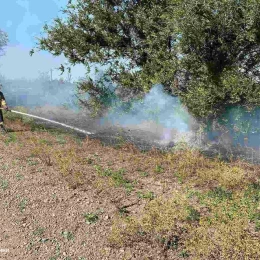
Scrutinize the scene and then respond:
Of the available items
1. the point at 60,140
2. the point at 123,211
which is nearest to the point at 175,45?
the point at 60,140

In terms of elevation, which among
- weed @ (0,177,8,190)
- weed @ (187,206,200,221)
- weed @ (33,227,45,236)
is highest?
weed @ (187,206,200,221)

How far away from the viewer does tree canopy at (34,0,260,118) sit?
13.4 metres

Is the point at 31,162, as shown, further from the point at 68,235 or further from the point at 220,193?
the point at 220,193

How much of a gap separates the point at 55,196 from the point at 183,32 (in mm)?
8427

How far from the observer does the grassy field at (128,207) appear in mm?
6105

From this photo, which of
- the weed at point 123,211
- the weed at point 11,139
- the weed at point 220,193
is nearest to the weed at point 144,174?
the weed at point 220,193

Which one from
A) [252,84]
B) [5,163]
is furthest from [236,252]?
[252,84]

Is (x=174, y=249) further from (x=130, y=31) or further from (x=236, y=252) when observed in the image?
(x=130, y=31)

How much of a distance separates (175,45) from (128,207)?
8.75 meters

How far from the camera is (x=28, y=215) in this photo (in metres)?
7.30

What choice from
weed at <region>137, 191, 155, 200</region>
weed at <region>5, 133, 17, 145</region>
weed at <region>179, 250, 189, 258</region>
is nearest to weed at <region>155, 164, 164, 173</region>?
weed at <region>137, 191, 155, 200</region>

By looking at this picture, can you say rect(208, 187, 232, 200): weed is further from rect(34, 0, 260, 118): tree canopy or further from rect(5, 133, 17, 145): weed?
rect(5, 133, 17, 145): weed

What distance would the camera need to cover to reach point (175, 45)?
14.4m

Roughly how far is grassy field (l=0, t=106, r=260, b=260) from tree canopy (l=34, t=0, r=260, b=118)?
4.16 m
